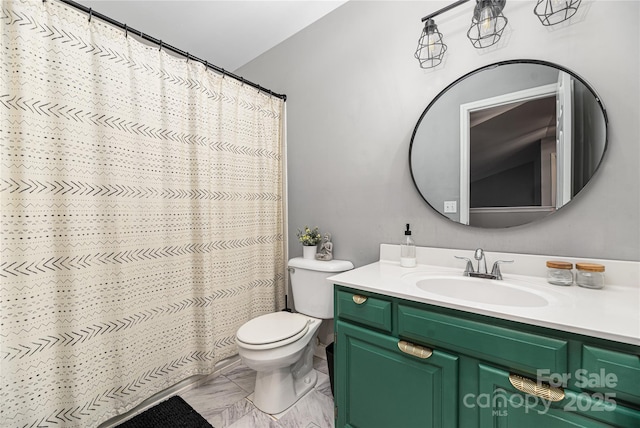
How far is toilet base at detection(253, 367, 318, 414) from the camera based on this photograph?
148cm

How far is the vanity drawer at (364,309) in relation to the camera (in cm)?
110

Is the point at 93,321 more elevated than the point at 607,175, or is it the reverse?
the point at 607,175

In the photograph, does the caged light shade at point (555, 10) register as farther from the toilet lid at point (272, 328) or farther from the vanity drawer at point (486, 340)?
the toilet lid at point (272, 328)

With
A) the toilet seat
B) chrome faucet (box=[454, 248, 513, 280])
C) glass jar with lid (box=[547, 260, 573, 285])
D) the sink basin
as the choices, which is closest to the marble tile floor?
the toilet seat

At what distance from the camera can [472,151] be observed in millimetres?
1392

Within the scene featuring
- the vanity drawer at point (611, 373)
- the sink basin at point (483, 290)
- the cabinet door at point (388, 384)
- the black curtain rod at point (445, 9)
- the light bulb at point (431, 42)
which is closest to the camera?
the vanity drawer at point (611, 373)

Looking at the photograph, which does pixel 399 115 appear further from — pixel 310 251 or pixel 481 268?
pixel 310 251

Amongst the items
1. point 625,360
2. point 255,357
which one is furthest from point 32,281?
point 625,360

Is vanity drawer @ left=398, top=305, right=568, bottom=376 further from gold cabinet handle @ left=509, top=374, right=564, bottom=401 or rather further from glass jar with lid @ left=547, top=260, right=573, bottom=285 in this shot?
glass jar with lid @ left=547, top=260, right=573, bottom=285

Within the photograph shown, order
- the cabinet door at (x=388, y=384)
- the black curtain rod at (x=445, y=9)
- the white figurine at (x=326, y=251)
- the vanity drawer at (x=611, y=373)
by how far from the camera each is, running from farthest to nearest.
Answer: the white figurine at (x=326, y=251)
the black curtain rod at (x=445, y=9)
the cabinet door at (x=388, y=384)
the vanity drawer at (x=611, y=373)

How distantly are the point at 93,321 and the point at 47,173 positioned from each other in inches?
27.9

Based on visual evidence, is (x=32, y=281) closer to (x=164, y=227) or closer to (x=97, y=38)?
(x=164, y=227)

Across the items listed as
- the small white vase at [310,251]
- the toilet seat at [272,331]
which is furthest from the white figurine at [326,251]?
the toilet seat at [272,331]

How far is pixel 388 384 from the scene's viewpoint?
3.59 ft
